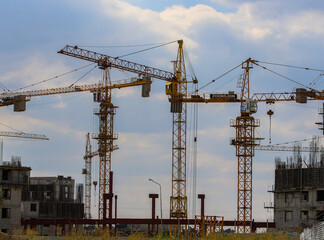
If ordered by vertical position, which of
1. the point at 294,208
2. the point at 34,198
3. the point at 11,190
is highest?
the point at 11,190

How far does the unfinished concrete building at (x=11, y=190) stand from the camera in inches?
4077

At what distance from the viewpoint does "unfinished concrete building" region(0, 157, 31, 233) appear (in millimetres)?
103562

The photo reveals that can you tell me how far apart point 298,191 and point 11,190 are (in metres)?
44.3

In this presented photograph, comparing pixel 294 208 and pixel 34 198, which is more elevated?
pixel 34 198

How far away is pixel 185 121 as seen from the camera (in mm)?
114875

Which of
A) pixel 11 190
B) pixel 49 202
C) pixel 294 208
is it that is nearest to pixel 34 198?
pixel 49 202

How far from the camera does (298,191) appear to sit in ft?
327

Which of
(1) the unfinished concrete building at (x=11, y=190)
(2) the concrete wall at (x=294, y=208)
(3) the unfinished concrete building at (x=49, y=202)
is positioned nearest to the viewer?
(2) the concrete wall at (x=294, y=208)

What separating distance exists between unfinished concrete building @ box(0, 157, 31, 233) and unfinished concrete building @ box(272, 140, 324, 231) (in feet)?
130

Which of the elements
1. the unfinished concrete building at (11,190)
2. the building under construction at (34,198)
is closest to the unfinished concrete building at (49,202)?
the building under construction at (34,198)

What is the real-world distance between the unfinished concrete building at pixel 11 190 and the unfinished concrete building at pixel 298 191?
39.6 metres

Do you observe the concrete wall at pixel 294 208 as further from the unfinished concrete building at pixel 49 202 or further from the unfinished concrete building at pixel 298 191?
the unfinished concrete building at pixel 49 202

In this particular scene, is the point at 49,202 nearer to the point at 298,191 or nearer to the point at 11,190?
the point at 11,190

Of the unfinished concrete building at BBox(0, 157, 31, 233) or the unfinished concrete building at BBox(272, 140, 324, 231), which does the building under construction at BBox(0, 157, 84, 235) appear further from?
the unfinished concrete building at BBox(272, 140, 324, 231)
